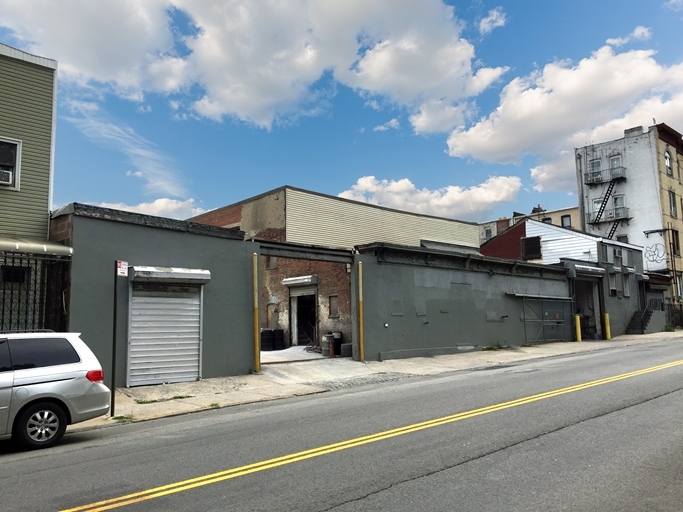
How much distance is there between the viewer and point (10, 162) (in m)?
13.5

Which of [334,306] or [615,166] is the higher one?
[615,166]

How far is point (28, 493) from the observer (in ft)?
18.3

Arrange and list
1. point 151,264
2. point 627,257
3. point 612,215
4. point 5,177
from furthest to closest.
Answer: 1. point 612,215
2. point 627,257
3. point 151,264
4. point 5,177

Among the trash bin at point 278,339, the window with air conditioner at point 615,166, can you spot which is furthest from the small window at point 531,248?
the trash bin at point 278,339

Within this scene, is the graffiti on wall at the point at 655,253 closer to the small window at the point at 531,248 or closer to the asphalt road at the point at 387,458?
the small window at the point at 531,248

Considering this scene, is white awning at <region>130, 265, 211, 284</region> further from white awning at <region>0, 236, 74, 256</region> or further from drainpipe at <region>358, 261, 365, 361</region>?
drainpipe at <region>358, 261, 365, 361</region>

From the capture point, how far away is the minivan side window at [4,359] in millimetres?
7898

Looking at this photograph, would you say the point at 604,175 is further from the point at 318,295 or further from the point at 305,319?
the point at 318,295

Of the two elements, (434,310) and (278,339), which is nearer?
(434,310)

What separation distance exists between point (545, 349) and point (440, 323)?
606 centimetres

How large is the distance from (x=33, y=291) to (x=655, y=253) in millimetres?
45067

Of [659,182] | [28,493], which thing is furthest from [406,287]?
[659,182]

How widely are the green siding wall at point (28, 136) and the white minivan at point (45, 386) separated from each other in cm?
613

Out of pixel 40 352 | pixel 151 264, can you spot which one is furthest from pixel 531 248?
pixel 40 352
